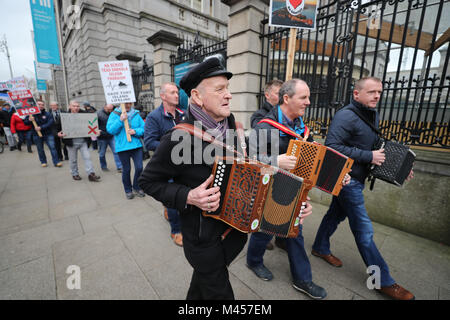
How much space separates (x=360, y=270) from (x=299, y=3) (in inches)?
149

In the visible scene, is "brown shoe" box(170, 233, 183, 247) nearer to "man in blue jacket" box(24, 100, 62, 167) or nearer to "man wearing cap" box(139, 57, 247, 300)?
"man wearing cap" box(139, 57, 247, 300)

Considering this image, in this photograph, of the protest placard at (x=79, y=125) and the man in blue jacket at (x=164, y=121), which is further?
the protest placard at (x=79, y=125)

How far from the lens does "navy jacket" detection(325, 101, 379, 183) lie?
2.31m

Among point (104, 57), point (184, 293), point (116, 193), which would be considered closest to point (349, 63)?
point (184, 293)

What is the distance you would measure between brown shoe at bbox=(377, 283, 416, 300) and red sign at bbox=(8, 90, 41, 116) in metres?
9.08

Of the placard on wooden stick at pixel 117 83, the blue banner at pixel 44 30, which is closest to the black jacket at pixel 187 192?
the placard on wooden stick at pixel 117 83

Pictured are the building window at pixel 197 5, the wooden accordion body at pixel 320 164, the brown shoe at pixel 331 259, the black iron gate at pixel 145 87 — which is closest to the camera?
the wooden accordion body at pixel 320 164

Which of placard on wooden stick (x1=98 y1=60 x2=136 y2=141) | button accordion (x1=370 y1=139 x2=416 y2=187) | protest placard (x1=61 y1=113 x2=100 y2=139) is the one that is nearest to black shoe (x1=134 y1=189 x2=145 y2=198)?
placard on wooden stick (x1=98 y1=60 x2=136 y2=141)

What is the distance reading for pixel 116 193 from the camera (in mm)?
5059

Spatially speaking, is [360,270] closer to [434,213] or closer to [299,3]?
[434,213]

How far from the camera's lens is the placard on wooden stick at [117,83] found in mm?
4180

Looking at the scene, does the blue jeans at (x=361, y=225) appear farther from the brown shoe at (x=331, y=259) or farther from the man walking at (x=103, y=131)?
the man walking at (x=103, y=131)

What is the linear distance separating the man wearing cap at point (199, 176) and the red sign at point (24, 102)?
7.36 meters

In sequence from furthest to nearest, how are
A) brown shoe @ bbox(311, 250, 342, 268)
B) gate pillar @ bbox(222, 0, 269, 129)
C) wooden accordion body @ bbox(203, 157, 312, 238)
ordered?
1. gate pillar @ bbox(222, 0, 269, 129)
2. brown shoe @ bbox(311, 250, 342, 268)
3. wooden accordion body @ bbox(203, 157, 312, 238)
